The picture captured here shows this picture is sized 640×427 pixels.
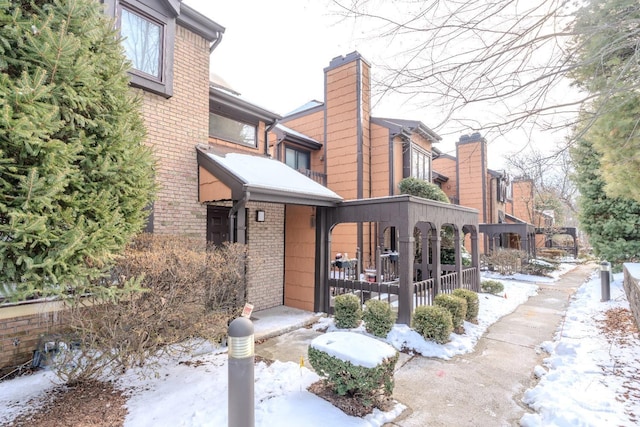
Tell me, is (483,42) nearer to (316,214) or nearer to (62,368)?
(316,214)

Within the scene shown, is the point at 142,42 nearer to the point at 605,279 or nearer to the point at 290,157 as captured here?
the point at 290,157

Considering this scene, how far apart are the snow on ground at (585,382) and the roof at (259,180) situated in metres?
4.97

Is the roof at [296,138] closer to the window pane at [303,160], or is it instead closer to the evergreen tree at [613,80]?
the window pane at [303,160]

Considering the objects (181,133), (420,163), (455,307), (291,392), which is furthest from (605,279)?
(181,133)

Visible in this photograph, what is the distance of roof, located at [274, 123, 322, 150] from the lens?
451 inches

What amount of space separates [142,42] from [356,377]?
6.79 m

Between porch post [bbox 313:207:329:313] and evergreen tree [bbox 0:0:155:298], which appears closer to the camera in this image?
evergreen tree [bbox 0:0:155:298]

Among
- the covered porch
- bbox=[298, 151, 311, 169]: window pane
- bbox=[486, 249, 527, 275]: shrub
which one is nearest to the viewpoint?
the covered porch

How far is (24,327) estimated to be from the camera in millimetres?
4250

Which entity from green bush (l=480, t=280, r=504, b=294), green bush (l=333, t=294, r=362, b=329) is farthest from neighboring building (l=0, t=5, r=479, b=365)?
green bush (l=333, t=294, r=362, b=329)

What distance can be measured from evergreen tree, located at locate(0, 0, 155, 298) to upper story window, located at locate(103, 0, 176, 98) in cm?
257

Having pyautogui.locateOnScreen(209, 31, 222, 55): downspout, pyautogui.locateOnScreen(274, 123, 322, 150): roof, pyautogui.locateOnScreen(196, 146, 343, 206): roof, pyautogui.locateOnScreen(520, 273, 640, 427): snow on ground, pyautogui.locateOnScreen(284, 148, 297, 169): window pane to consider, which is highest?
pyautogui.locateOnScreen(209, 31, 222, 55): downspout

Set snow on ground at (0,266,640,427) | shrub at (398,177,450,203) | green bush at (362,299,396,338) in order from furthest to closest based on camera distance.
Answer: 1. shrub at (398,177,450,203)
2. green bush at (362,299,396,338)
3. snow on ground at (0,266,640,427)

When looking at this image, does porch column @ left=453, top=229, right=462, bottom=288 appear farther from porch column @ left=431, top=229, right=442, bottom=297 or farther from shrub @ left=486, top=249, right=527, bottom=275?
shrub @ left=486, top=249, right=527, bottom=275
